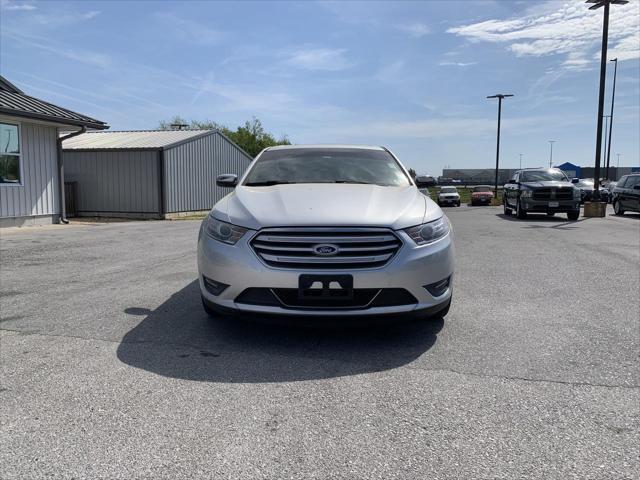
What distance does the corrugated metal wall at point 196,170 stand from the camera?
20.8 m

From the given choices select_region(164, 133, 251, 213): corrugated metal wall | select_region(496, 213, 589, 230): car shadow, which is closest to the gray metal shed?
select_region(164, 133, 251, 213): corrugated metal wall

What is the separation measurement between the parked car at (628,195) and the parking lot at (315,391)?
55.1 ft

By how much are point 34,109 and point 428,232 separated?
1316 centimetres

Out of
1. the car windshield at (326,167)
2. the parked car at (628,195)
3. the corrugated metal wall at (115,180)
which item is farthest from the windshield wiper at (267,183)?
the parked car at (628,195)

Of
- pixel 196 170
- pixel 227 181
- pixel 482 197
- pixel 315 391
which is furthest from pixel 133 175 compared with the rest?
pixel 482 197

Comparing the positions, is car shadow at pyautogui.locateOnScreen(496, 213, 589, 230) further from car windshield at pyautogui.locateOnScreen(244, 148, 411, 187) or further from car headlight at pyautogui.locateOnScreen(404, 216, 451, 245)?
car headlight at pyautogui.locateOnScreen(404, 216, 451, 245)

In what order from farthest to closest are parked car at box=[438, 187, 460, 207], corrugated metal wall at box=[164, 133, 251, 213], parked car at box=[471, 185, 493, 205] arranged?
parked car at box=[471, 185, 493, 205]
parked car at box=[438, 187, 460, 207]
corrugated metal wall at box=[164, 133, 251, 213]

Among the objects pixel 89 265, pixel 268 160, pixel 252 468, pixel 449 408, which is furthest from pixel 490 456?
pixel 89 265

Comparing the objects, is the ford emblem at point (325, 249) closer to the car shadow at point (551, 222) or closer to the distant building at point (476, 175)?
the car shadow at point (551, 222)

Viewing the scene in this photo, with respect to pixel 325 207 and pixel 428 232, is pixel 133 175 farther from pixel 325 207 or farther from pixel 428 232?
pixel 428 232

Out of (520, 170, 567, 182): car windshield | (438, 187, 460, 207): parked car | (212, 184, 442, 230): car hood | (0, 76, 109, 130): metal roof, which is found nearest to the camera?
(212, 184, 442, 230): car hood

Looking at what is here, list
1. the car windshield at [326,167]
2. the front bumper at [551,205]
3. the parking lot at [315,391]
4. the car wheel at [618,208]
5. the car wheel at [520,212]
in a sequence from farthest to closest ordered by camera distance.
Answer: the car wheel at [618,208], the car wheel at [520,212], the front bumper at [551,205], the car windshield at [326,167], the parking lot at [315,391]

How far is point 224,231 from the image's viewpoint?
380 centimetres

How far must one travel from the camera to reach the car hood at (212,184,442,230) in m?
3.65
